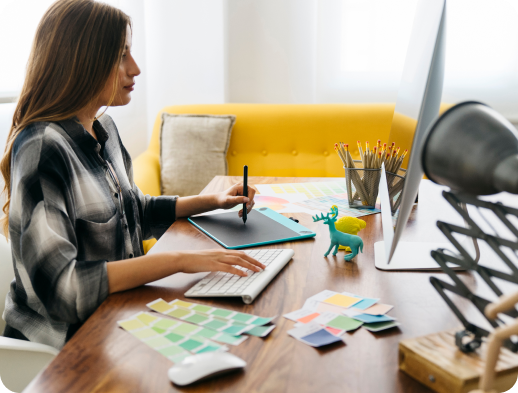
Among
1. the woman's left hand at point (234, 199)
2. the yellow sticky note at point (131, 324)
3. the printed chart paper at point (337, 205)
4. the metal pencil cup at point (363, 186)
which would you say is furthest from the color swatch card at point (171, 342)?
the metal pencil cup at point (363, 186)

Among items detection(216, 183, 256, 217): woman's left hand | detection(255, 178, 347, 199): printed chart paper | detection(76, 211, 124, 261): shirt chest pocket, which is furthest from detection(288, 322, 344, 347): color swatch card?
detection(255, 178, 347, 199): printed chart paper

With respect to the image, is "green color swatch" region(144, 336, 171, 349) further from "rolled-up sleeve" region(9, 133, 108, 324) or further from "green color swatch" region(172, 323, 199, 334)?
"rolled-up sleeve" region(9, 133, 108, 324)

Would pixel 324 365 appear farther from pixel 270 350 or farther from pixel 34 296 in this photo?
pixel 34 296

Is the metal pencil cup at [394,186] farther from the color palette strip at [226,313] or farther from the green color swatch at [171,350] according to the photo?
the green color swatch at [171,350]

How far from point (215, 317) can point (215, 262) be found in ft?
0.53

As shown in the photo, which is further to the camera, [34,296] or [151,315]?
[34,296]

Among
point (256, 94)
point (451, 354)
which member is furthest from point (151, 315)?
point (256, 94)

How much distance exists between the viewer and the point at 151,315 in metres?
0.72

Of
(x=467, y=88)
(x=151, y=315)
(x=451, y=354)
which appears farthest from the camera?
(x=467, y=88)

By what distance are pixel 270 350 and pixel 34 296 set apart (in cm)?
55

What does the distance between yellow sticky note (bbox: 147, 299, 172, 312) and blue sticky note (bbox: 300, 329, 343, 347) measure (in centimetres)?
23

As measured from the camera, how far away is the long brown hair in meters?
0.98

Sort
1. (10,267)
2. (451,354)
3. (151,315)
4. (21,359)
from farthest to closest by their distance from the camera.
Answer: (10,267), (21,359), (151,315), (451,354)

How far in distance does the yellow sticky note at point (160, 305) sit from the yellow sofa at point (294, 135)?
181 cm
